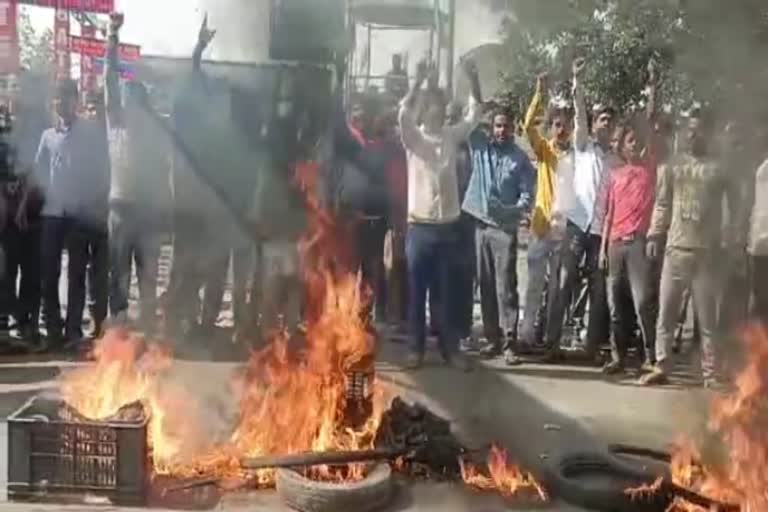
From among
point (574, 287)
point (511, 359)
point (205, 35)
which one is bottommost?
point (511, 359)

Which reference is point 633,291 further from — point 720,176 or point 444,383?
point 444,383

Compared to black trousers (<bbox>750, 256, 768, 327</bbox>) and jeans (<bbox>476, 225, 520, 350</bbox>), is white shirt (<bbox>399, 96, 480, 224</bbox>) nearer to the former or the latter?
jeans (<bbox>476, 225, 520, 350</bbox>)

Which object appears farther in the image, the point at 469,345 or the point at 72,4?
the point at 72,4

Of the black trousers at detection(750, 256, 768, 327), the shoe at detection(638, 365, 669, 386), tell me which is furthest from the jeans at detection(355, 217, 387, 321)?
the black trousers at detection(750, 256, 768, 327)

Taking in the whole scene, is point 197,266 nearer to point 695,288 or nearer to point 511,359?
point 511,359

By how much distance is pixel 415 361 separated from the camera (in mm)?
6746

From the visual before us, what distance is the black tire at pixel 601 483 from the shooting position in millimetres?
4234

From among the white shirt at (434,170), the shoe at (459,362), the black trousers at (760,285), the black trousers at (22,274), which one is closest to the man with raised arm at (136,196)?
the black trousers at (22,274)

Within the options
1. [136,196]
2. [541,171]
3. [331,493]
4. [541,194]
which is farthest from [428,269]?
[331,493]

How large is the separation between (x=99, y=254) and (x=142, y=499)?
118 inches

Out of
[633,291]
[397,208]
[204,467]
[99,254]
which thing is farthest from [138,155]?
[633,291]

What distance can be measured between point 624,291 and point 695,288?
1.56 ft

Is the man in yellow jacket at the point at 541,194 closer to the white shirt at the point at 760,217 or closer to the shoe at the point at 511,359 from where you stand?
the shoe at the point at 511,359

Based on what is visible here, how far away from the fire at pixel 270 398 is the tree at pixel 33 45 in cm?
532
